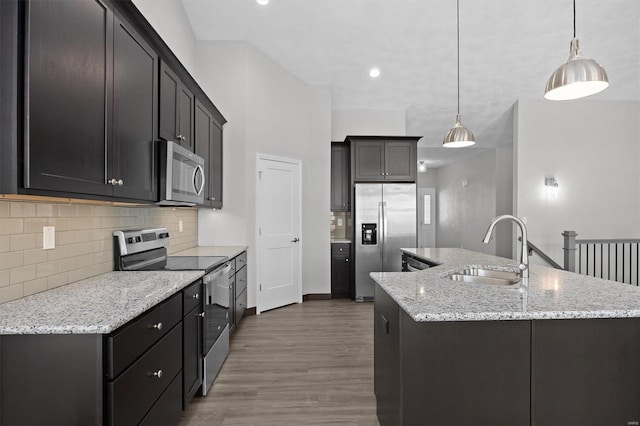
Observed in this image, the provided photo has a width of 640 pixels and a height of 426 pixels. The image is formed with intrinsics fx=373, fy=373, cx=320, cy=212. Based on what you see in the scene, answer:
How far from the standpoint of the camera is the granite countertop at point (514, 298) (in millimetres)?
1478

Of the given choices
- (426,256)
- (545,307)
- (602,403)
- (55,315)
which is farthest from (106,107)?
(426,256)

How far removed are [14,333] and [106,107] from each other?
3.52ft

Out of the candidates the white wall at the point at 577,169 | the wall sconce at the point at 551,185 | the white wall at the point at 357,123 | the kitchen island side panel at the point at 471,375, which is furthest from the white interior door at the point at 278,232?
the wall sconce at the point at 551,185

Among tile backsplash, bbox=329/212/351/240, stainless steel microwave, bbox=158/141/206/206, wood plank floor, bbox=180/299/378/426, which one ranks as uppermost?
stainless steel microwave, bbox=158/141/206/206

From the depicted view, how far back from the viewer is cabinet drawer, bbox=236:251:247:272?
12.9ft

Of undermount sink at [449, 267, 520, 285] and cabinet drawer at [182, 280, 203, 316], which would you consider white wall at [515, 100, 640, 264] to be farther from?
cabinet drawer at [182, 280, 203, 316]

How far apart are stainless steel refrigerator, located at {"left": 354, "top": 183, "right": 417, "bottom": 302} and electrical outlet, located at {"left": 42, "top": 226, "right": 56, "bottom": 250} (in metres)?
4.27

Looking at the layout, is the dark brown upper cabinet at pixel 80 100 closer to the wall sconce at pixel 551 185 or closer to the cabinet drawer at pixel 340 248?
the cabinet drawer at pixel 340 248

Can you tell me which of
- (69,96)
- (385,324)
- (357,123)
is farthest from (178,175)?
(357,123)

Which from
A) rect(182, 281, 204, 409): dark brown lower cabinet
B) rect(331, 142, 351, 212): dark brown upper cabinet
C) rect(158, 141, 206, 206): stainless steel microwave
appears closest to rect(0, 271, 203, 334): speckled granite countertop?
rect(182, 281, 204, 409): dark brown lower cabinet

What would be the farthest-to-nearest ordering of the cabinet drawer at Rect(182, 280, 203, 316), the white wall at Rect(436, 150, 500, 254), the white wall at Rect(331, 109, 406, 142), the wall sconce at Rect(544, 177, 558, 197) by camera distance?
the white wall at Rect(436, 150, 500, 254) → the white wall at Rect(331, 109, 406, 142) → the wall sconce at Rect(544, 177, 558, 197) → the cabinet drawer at Rect(182, 280, 203, 316)

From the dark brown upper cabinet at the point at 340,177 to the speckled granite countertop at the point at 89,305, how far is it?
3.99 metres

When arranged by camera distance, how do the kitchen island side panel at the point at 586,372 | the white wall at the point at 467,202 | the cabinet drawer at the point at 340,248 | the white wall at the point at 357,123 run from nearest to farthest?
the kitchen island side panel at the point at 586,372 < the cabinet drawer at the point at 340,248 < the white wall at the point at 357,123 < the white wall at the point at 467,202

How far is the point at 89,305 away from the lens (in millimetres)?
1597
